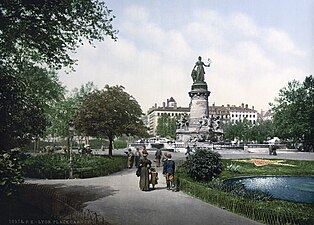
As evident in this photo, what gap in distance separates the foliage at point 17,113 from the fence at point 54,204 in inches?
22.6

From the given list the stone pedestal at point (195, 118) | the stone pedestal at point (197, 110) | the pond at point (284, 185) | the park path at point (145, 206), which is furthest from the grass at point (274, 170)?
the stone pedestal at point (197, 110)

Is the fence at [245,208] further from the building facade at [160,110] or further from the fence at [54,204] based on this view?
the fence at [54,204]

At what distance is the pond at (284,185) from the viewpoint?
20.4 feet

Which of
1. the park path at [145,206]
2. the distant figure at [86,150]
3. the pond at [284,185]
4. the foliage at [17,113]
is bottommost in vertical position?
the pond at [284,185]

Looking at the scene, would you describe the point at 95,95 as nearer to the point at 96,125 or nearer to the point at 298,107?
the point at 96,125

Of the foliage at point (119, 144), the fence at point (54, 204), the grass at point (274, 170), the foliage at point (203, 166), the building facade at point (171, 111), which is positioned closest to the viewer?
the fence at point (54, 204)

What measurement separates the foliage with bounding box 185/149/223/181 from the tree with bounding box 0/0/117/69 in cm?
334

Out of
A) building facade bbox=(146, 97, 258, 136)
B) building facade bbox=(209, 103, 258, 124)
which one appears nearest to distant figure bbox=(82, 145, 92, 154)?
building facade bbox=(146, 97, 258, 136)

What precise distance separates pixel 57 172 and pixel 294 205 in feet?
13.0

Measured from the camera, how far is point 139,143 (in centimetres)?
991

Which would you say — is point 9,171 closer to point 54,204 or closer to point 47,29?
point 54,204

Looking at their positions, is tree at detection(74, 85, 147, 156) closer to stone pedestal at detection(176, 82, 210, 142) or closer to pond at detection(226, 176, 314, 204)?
pond at detection(226, 176, 314, 204)

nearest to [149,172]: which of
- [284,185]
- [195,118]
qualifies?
[284,185]

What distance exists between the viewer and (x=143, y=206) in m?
4.77
